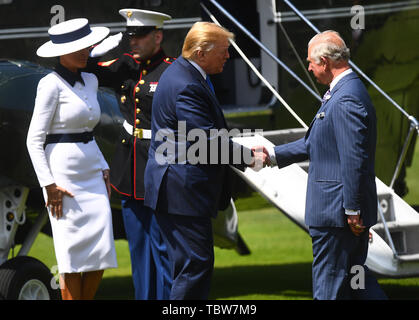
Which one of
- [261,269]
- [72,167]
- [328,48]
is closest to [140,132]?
[72,167]

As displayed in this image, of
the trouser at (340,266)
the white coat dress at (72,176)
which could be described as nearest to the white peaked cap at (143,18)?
the white coat dress at (72,176)

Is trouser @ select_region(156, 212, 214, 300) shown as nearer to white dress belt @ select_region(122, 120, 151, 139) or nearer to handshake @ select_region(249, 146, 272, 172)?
handshake @ select_region(249, 146, 272, 172)

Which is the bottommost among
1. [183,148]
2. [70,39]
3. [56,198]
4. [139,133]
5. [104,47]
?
[56,198]

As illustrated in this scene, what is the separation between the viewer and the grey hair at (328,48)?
4.61 metres

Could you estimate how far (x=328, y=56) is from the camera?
4.62m

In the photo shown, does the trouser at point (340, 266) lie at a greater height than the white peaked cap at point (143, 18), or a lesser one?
lesser

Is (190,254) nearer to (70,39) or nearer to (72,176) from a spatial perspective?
(72,176)

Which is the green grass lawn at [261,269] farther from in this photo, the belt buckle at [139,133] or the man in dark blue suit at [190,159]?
the man in dark blue suit at [190,159]

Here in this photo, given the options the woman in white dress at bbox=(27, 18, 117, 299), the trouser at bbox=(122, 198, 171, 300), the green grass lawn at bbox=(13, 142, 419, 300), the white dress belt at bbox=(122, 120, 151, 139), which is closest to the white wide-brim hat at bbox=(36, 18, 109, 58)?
the woman in white dress at bbox=(27, 18, 117, 299)

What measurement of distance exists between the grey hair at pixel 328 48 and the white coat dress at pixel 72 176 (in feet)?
4.51

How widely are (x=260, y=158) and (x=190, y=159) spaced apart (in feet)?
1.76

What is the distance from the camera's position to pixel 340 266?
453cm

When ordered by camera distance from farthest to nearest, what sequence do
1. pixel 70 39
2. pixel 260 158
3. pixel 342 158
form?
pixel 70 39 < pixel 260 158 < pixel 342 158
